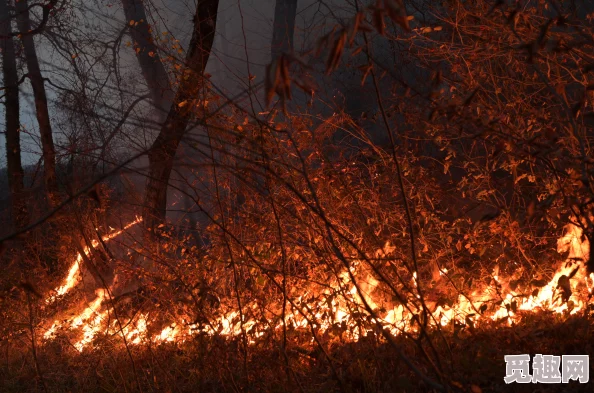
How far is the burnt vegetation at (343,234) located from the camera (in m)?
3.60

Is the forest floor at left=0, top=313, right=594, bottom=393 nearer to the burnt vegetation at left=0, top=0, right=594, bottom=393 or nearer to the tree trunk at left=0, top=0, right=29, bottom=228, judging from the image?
the burnt vegetation at left=0, top=0, right=594, bottom=393

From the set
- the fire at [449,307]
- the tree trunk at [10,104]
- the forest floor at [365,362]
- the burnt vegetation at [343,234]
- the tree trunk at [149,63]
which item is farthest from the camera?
the tree trunk at [10,104]

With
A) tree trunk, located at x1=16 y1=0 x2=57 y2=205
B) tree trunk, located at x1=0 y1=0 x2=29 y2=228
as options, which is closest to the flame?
tree trunk, located at x1=0 y1=0 x2=29 y2=228

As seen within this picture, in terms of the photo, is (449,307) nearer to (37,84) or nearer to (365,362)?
(365,362)

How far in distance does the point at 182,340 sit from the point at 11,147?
236 inches

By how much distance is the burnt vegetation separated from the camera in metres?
3.60

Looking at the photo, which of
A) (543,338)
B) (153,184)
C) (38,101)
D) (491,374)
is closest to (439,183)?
(543,338)

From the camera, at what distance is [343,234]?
5.69m

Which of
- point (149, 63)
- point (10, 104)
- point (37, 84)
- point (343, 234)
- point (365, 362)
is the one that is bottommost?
point (365, 362)

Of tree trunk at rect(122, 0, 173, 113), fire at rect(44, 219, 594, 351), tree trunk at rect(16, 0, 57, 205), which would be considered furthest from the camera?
tree trunk at rect(16, 0, 57, 205)

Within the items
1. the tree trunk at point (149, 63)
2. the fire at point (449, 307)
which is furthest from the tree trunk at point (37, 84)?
the fire at point (449, 307)

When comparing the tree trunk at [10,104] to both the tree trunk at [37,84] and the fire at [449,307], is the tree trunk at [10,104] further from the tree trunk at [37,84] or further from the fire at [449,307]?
the fire at [449,307]

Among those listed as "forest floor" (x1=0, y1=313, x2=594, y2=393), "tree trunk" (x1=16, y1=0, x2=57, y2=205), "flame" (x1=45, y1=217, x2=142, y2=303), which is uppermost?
"tree trunk" (x1=16, y1=0, x2=57, y2=205)

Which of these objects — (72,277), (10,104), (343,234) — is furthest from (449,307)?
(10,104)
